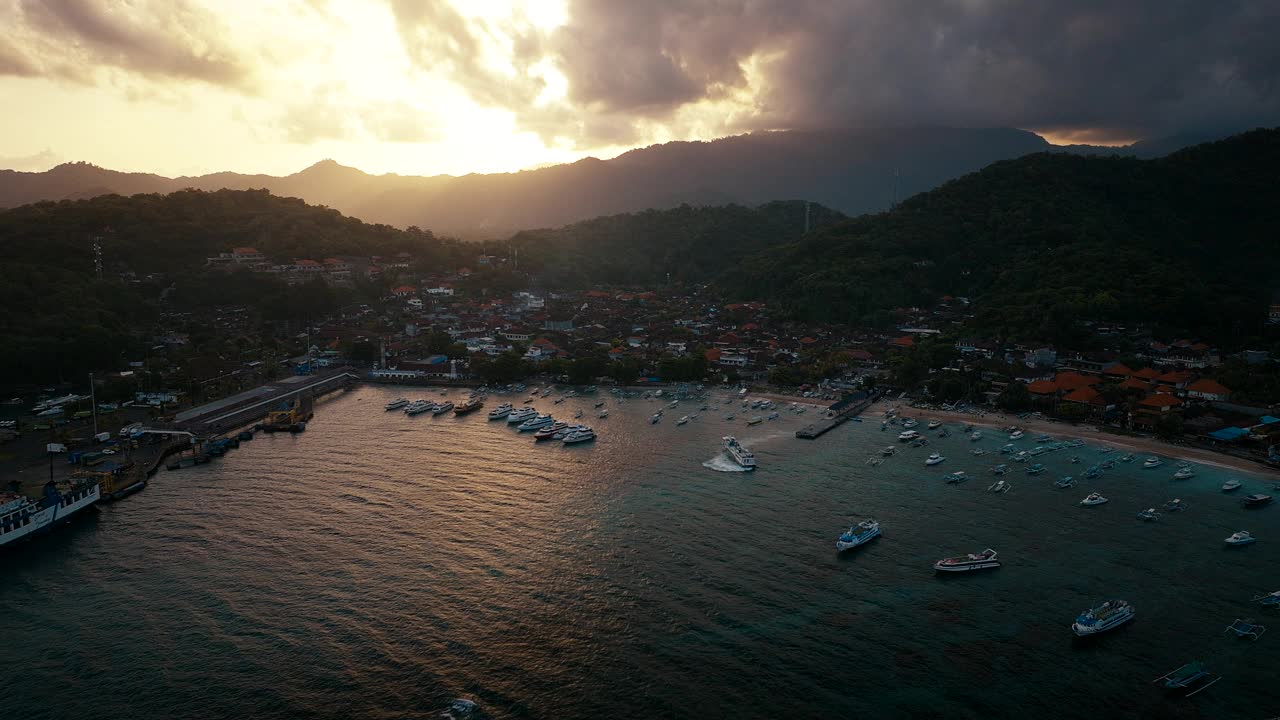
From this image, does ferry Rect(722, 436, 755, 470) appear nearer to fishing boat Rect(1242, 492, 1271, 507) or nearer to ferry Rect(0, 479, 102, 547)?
fishing boat Rect(1242, 492, 1271, 507)

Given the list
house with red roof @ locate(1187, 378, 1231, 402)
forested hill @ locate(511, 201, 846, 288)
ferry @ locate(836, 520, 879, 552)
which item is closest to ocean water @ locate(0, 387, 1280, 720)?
ferry @ locate(836, 520, 879, 552)

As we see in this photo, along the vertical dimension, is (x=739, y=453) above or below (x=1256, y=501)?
above

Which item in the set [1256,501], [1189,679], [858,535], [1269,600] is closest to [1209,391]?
[1256,501]

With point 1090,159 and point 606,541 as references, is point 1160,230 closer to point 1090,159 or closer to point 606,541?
point 1090,159

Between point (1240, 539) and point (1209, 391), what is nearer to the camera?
point (1240, 539)

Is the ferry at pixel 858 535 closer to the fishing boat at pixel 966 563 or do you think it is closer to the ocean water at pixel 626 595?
the ocean water at pixel 626 595

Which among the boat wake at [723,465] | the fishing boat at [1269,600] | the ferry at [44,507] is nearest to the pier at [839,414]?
the boat wake at [723,465]

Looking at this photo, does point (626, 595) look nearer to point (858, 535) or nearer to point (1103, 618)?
point (858, 535)
